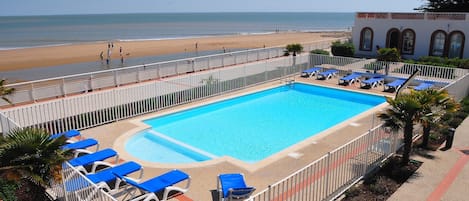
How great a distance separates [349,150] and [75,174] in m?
5.75

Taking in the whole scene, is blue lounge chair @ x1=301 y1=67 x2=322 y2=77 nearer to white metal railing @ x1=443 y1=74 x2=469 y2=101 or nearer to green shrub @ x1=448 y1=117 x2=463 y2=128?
white metal railing @ x1=443 y1=74 x2=469 y2=101

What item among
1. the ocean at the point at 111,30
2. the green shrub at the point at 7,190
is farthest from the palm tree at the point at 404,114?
the ocean at the point at 111,30

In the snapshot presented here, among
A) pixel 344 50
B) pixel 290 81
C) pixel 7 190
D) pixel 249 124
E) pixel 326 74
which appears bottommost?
pixel 249 124

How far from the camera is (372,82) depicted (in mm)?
19672

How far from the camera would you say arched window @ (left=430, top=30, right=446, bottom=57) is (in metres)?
26.2

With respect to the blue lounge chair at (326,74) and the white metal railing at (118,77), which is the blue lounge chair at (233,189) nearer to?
the white metal railing at (118,77)

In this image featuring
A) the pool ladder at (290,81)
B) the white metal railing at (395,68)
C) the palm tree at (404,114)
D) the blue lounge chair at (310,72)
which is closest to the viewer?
the palm tree at (404,114)

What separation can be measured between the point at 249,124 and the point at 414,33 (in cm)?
1874

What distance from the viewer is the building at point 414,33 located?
25.4m

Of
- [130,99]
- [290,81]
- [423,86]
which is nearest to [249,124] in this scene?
[130,99]

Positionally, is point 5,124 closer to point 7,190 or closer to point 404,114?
point 7,190

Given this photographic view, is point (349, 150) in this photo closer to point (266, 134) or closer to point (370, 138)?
point (370, 138)

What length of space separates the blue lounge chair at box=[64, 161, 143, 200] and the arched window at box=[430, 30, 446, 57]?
983 inches

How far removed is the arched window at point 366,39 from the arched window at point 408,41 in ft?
8.31
